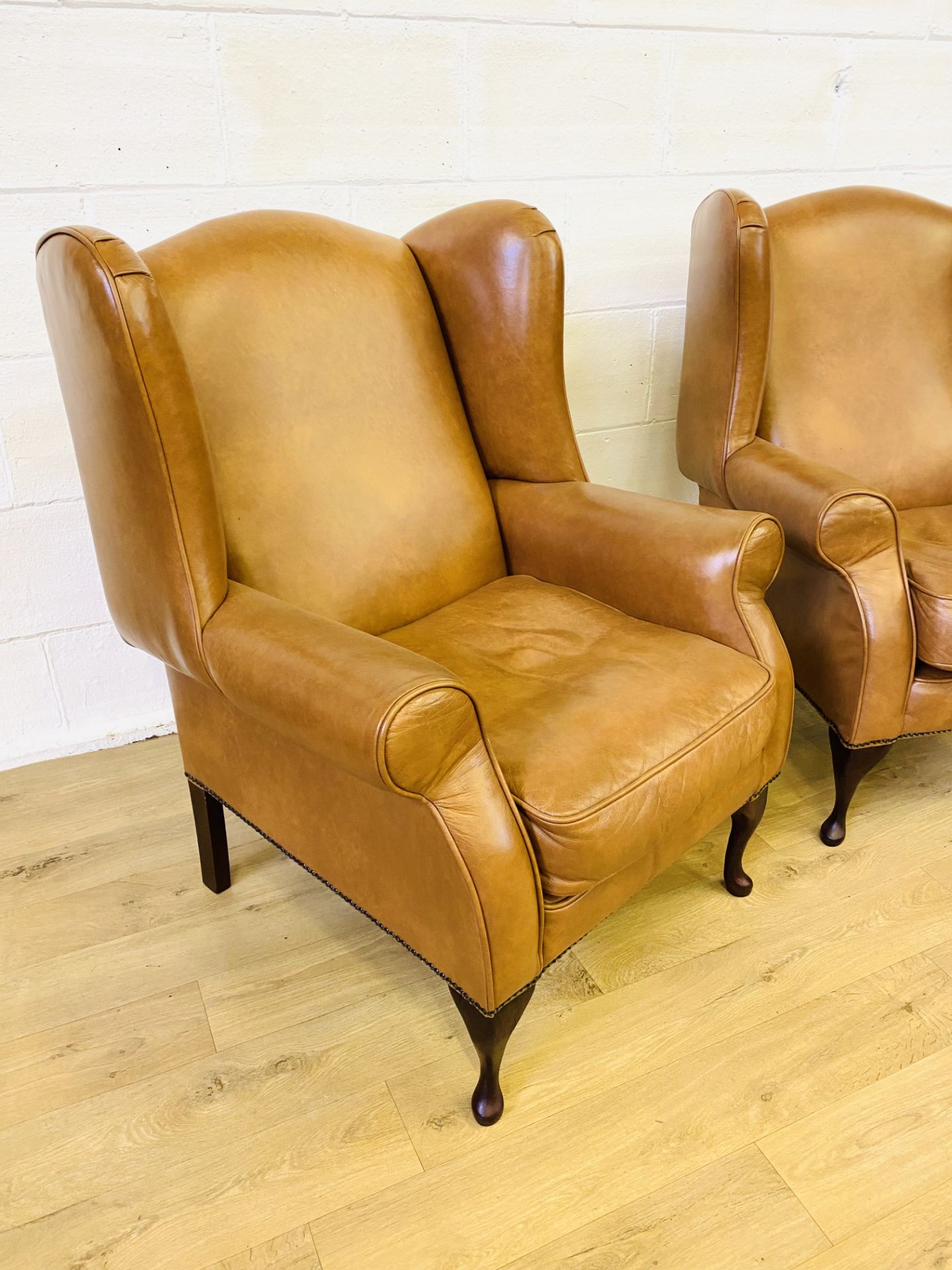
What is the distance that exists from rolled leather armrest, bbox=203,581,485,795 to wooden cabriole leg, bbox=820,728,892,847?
873 millimetres

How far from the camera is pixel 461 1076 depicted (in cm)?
124

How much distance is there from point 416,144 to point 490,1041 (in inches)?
61.6

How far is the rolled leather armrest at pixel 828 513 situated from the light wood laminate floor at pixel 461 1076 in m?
0.54

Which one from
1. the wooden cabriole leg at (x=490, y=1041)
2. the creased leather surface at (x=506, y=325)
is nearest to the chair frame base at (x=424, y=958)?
the wooden cabriole leg at (x=490, y=1041)

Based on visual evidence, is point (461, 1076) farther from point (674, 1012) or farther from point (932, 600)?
point (932, 600)

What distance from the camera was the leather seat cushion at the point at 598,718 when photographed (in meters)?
1.07

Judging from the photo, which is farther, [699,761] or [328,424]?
[328,424]

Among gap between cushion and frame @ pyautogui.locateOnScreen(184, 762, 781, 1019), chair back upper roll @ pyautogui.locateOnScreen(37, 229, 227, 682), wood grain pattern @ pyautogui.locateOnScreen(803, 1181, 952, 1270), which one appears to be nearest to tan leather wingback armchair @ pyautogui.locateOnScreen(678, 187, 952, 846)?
gap between cushion and frame @ pyautogui.locateOnScreen(184, 762, 781, 1019)

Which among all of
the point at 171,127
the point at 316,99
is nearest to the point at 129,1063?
the point at 171,127

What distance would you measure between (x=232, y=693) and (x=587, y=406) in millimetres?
1300

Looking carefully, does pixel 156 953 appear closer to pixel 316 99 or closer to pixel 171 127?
pixel 171 127

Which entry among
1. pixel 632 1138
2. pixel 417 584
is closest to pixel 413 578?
pixel 417 584

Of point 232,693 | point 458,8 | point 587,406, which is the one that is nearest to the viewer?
point 232,693

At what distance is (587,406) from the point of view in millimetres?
2125
